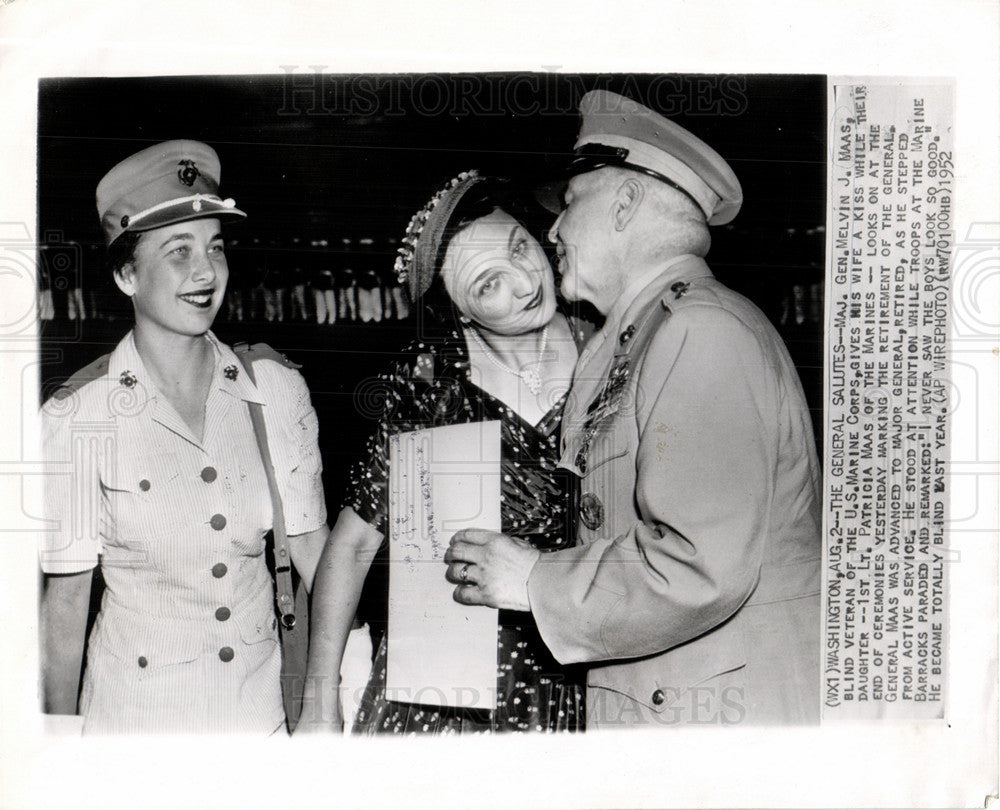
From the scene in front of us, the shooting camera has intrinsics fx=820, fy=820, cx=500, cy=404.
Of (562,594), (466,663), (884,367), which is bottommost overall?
(466,663)

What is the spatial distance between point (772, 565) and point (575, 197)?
57cm

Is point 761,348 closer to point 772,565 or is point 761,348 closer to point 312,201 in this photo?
point 772,565

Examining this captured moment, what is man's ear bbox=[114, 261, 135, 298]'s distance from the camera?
115 cm

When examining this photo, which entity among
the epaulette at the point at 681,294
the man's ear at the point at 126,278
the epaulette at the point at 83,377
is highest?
the man's ear at the point at 126,278

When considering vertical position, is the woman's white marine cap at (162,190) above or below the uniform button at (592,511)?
above

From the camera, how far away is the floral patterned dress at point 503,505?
1.13 meters

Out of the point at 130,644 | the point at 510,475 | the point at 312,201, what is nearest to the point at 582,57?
the point at 312,201

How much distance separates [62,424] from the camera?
1167mm

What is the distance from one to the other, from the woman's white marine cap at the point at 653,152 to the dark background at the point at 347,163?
2 cm

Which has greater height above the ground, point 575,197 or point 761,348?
point 575,197

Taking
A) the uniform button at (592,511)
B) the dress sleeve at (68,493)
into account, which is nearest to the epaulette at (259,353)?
the dress sleeve at (68,493)

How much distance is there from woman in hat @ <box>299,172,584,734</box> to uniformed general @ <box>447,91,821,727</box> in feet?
0.12

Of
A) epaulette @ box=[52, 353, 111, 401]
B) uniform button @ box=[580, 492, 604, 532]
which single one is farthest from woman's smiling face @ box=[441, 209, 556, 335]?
epaulette @ box=[52, 353, 111, 401]

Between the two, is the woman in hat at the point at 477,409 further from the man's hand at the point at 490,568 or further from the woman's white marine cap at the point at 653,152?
the woman's white marine cap at the point at 653,152
